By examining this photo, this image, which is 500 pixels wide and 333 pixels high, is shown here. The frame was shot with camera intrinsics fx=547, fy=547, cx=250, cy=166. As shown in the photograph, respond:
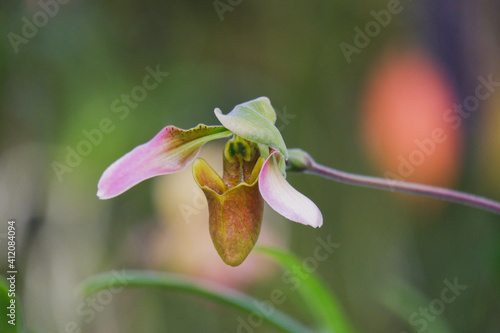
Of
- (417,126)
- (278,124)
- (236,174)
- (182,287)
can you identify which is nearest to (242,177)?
(236,174)

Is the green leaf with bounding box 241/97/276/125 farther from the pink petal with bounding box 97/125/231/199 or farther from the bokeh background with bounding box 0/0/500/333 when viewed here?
the bokeh background with bounding box 0/0/500/333

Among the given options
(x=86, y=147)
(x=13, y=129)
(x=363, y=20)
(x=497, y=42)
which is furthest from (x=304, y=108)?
(x=13, y=129)

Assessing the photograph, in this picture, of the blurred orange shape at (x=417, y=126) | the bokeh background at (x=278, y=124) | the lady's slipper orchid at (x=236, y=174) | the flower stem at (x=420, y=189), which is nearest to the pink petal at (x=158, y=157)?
the lady's slipper orchid at (x=236, y=174)

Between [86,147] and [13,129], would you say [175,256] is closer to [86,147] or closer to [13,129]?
[86,147]

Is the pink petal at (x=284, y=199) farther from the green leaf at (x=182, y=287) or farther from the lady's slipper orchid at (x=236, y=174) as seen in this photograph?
the green leaf at (x=182, y=287)

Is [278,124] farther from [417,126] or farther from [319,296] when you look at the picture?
[319,296]

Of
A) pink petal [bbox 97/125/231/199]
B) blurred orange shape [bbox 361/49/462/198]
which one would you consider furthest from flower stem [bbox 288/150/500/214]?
blurred orange shape [bbox 361/49/462/198]
